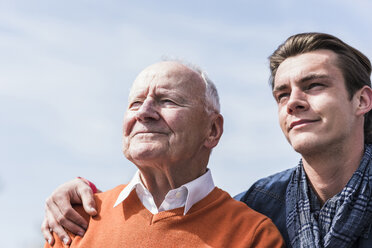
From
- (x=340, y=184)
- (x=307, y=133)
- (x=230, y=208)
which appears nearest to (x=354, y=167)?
(x=340, y=184)

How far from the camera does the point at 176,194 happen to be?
3.01 m

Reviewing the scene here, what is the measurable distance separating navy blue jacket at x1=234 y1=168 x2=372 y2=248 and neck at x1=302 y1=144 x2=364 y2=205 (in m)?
0.31

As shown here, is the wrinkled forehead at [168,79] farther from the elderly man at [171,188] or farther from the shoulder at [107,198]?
the shoulder at [107,198]

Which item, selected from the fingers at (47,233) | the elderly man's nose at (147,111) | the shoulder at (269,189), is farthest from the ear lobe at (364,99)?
the fingers at (47,233)

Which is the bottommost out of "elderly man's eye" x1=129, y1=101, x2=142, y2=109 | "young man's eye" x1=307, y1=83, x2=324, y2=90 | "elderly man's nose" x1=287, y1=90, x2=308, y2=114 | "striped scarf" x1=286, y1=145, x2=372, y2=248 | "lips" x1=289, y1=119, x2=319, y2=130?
"striped scarf" x1=286, y1=145, x2=372, y2=248

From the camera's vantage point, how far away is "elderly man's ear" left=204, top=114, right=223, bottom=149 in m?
3.28

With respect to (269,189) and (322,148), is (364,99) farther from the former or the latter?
(269,189)

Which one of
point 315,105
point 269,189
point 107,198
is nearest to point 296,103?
point 315,105

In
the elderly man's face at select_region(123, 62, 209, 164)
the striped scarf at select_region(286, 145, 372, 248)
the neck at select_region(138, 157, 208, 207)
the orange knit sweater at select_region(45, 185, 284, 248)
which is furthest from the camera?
the striped scarf at select_region(286, 145, 372, 248)

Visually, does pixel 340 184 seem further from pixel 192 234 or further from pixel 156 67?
pixel 156 67

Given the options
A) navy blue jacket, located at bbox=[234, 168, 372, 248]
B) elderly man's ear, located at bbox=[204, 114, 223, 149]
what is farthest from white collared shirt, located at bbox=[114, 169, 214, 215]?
navy blue jacket, located at bbox=[234, 168, 372, 248]

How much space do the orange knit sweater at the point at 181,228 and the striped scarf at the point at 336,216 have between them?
0.42 metres

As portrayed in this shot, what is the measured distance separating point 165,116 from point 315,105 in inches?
44.6

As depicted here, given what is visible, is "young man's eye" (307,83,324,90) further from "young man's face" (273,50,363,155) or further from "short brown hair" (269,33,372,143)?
"short brown hair" (269,33,372,143)
